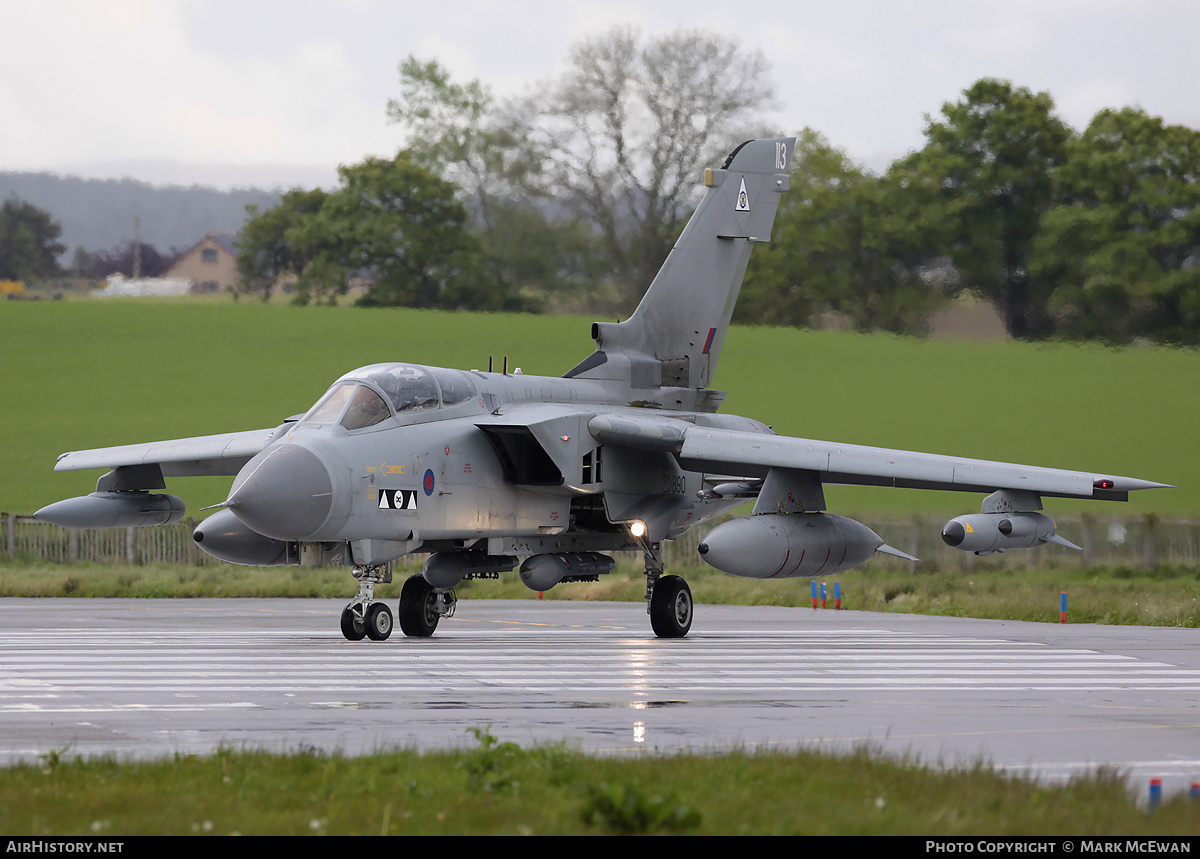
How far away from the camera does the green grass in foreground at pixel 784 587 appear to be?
25594 millimetres

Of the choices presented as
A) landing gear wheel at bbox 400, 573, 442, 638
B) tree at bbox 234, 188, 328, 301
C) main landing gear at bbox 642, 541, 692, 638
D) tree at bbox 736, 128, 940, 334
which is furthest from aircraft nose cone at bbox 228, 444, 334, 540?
tree at bbox 234, 188, 328, 301

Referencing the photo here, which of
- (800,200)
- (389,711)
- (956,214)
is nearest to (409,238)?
(800,200)

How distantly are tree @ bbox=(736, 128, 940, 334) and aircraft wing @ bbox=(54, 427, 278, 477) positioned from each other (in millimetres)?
21122

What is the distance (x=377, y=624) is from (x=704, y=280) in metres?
8.44

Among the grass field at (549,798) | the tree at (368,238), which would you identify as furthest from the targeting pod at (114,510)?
the tree at (368,238)

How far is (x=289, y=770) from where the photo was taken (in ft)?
24.6

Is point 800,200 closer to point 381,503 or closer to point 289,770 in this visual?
point 381,503

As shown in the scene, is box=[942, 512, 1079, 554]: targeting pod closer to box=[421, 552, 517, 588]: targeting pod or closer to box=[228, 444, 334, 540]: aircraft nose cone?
box=[421, 552, 517, 588]: targeting pod

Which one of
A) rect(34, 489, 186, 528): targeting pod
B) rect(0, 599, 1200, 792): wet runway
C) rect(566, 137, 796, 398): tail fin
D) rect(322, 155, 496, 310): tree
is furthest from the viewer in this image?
rect(322, 155, 496, 310): tree

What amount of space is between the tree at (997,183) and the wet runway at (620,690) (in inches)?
675

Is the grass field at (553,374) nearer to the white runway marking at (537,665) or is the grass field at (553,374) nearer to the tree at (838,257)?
the tree at (838,257)

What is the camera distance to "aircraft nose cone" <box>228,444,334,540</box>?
1587 centimetres

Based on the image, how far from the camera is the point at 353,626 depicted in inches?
711

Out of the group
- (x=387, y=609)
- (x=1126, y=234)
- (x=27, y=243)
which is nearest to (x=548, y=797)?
(x=387, y=609)
